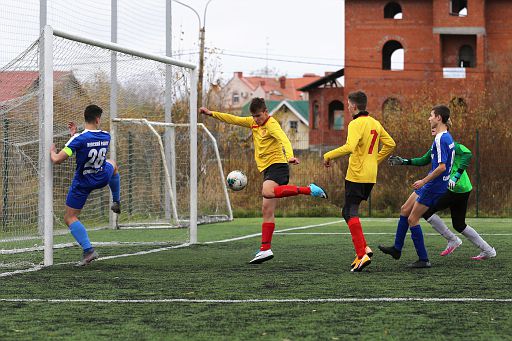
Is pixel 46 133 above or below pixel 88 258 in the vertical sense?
above

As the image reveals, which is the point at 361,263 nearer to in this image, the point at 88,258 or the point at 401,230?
the point at 401,230

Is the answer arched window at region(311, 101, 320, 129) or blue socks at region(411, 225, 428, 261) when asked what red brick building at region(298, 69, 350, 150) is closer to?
arched window at region(311, 101, 320, 129)

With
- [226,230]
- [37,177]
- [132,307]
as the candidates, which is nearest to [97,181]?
[37,177]

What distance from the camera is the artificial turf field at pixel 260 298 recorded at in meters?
6.53

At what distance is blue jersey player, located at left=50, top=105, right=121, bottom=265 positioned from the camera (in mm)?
10805

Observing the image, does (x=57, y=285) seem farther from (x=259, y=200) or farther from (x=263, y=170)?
(x=259, y=200)

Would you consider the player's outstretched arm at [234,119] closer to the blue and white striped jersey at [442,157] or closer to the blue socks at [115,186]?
the blue socks at [115,186]

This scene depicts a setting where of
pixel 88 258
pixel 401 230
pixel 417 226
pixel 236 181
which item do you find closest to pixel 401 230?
pixel 401 230

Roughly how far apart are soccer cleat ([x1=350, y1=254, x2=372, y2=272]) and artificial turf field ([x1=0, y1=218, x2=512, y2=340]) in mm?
112

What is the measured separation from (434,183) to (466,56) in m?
50.1

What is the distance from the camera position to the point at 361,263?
33.0 ft

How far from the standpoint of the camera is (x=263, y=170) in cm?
1152

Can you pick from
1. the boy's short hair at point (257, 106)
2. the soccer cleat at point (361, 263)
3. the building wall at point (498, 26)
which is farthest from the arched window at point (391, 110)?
the soccer cleat at point (361, 263)

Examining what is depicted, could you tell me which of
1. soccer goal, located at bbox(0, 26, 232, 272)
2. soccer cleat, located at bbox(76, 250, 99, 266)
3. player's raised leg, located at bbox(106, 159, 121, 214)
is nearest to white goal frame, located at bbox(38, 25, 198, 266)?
soccer goal, located at bbox(0, 26, 232, 272)
